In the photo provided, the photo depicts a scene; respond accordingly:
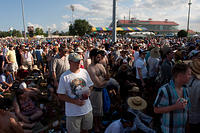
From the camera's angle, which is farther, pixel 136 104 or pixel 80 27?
pixel 80 27

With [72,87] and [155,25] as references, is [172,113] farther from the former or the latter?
[155,25]

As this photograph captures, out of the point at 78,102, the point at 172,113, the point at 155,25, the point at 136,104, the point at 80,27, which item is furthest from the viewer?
the point at 155,25

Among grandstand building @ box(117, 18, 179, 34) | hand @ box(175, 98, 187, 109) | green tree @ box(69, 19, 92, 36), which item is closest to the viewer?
hand @ box(175, 98, 187, 109)

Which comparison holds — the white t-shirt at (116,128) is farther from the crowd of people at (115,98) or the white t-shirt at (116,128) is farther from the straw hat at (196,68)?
the straw hat at (196,68)

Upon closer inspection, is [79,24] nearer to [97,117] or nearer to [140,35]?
[140,35]

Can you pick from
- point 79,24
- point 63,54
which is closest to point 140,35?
point 63,54

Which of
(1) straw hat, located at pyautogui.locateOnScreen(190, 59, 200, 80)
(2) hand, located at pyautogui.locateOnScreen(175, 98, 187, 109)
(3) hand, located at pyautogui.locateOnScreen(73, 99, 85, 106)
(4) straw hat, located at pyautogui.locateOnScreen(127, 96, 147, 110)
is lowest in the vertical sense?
(4) straw hat, located at pyautogui.locateOnScreen(127, 96, 147, 110)

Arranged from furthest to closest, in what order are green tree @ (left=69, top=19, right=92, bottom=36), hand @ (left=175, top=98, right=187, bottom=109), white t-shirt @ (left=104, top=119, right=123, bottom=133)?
1. green tree @ (left=69, top=19, right=92, bottom=36)
2. white t-shirt @ (left=104, top=119, right=123, bottom=133)
3. hand @ (left=175, top=98, right=187, bottom=109)

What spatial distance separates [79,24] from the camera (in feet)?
217

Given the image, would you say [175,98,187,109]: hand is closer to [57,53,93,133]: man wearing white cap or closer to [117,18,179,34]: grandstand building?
[57,53,93,133]: man wearing white cap

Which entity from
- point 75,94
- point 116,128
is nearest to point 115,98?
point 116,128

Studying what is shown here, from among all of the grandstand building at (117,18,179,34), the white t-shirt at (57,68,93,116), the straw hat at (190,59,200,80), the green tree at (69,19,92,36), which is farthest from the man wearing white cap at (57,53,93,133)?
the grandstand building at (117,18,179,34)

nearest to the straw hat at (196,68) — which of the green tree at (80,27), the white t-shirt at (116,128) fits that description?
the white t-shirt at (116,128)

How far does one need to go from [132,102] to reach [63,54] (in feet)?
7.30
